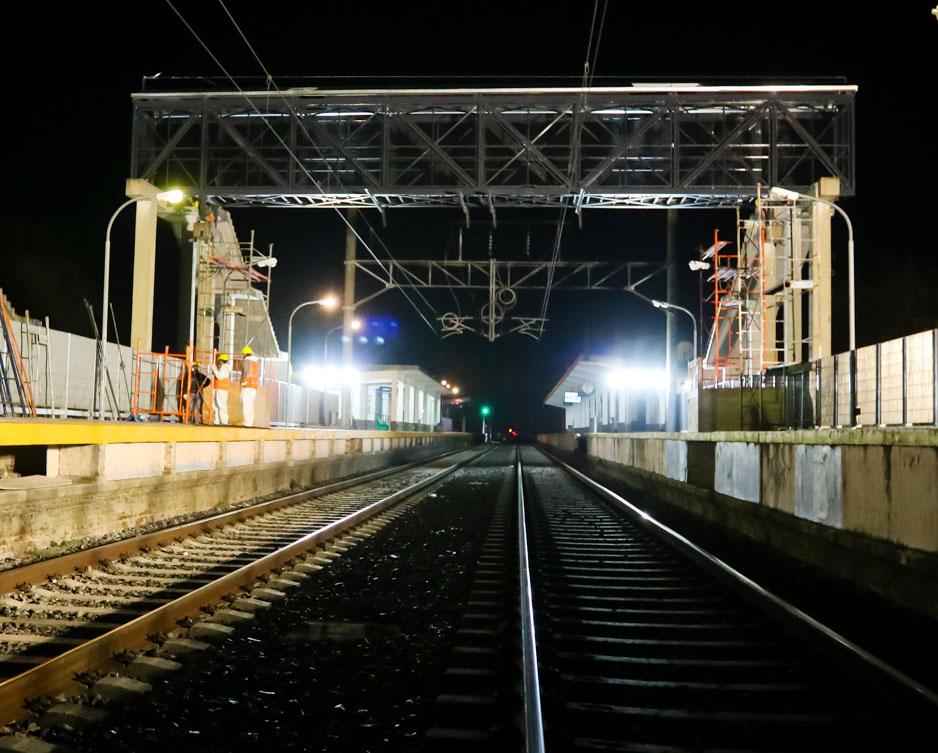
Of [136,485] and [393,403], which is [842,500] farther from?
[393,403]

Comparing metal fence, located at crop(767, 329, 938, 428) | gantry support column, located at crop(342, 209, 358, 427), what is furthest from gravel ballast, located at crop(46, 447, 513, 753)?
gantry support column, located at crop(342, 209, 358, 427)

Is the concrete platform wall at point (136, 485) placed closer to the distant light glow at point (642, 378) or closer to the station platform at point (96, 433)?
the station platform at point (96, 433)

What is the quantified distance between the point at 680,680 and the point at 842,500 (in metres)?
4.02

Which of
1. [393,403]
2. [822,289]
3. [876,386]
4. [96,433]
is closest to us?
[96,433]

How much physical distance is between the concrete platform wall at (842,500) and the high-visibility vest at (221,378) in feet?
30.7

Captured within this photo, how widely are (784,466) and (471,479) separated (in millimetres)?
14966

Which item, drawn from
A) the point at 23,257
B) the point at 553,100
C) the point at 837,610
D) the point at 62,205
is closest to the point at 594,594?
the point at 837,610

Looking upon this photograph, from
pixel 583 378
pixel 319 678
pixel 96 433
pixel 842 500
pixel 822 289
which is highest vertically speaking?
pixel 822 289

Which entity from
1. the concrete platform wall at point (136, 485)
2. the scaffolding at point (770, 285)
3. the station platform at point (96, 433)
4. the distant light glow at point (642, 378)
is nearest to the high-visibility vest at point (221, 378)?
the concrete platform wall at point (136, 485)

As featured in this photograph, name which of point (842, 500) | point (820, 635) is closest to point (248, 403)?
point (842, 500)

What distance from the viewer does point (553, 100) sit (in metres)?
21.2

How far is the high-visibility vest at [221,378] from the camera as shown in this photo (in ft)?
53.3

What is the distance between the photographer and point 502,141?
2181 centimetres

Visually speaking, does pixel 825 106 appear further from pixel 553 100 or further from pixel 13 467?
pixel 13 467
